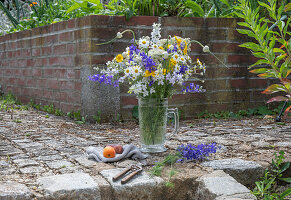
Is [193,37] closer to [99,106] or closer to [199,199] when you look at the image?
[99,106]

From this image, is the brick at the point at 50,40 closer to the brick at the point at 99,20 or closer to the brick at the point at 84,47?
the brick at the point at 84,47

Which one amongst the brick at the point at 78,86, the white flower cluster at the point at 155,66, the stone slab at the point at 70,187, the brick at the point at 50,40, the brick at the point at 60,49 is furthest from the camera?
the brick at the point at 50,40

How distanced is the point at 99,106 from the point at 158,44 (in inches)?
60.7

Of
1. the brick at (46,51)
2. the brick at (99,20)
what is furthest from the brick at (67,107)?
the brick at (99,20)

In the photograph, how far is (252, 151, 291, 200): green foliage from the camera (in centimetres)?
213

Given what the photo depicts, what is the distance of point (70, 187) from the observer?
1.89 metres

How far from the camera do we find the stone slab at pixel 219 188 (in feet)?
6.18

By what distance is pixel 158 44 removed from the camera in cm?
255

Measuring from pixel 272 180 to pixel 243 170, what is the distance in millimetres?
159

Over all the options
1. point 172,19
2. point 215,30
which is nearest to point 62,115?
point 172,19

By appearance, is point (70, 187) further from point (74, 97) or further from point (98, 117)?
point (74, 97)

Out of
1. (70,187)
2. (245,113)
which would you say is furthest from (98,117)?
(70,187)

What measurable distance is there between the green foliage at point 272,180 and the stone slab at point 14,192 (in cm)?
115

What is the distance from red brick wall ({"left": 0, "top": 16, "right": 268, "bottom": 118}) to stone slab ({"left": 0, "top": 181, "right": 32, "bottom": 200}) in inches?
83.9
